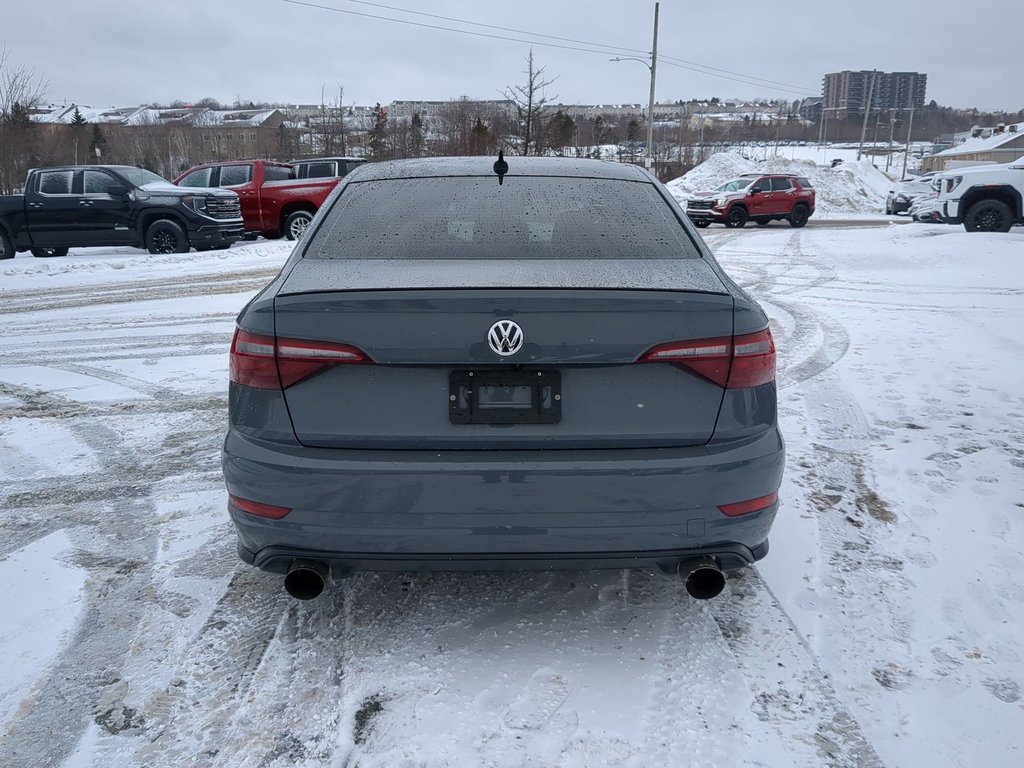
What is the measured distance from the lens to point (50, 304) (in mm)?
10086

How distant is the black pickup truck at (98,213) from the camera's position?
595 inches

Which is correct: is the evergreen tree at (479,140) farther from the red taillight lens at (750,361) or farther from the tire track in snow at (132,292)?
the red taillight lens at (750,361)

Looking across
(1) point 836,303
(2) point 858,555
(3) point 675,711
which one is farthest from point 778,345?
(3) point 675,711

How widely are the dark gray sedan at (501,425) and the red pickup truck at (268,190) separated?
16287 millimetres

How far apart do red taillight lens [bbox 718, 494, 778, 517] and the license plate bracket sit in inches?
23.9

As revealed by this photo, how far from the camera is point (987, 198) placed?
17797 mm

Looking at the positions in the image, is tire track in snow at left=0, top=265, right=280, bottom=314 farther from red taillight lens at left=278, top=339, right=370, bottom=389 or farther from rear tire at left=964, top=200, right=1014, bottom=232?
rear tire at left=964, top=200, right=1014, bottom=232

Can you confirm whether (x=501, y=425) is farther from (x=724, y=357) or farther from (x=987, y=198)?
(x=987, y=198)

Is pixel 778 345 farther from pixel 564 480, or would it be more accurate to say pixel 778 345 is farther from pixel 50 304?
pixel 50 304

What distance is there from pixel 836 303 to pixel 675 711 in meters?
8.64

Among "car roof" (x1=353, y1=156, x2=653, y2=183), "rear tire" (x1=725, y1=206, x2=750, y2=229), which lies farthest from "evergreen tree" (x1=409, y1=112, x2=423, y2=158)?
"car roof" (x1=353, y1=156, x2=653, y2=183)

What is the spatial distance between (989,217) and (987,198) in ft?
1.42

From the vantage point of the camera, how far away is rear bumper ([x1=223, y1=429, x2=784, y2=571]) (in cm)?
239

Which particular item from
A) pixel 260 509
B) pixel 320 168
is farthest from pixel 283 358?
pixel 320 168
